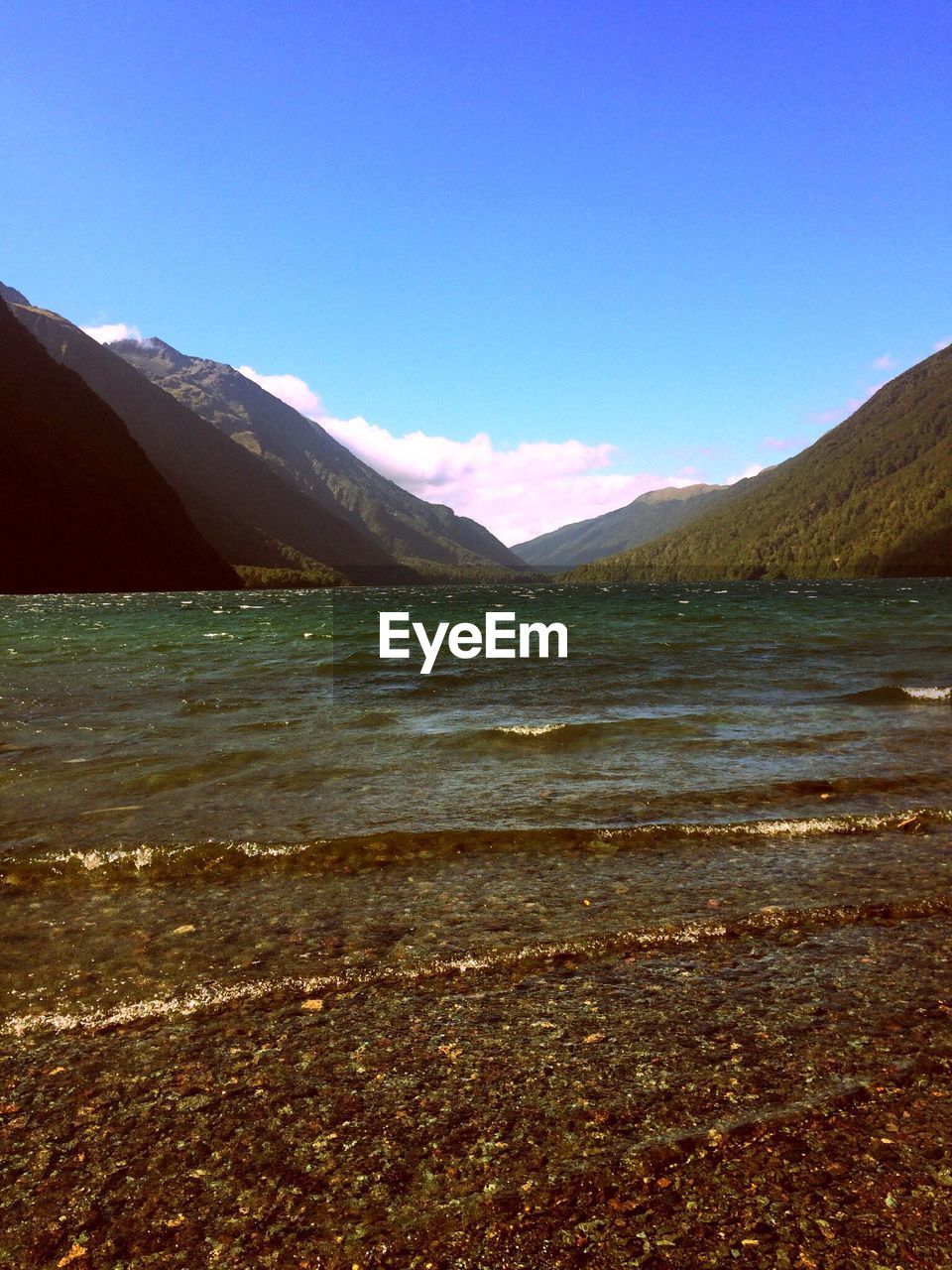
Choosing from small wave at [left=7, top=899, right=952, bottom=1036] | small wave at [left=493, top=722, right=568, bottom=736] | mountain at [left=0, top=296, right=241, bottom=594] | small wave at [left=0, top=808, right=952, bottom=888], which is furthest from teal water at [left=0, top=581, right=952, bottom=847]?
mountain at [left=0, top=296, right=241, bottom=594]

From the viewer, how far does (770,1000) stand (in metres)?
4.45

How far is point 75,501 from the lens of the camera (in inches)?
6462

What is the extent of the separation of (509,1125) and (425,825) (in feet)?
16.0

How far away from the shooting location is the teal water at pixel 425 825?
5488 mm

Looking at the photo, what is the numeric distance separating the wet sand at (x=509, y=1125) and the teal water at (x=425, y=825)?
25.1 inches

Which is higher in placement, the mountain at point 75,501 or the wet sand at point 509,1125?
the mountain at point 75,501

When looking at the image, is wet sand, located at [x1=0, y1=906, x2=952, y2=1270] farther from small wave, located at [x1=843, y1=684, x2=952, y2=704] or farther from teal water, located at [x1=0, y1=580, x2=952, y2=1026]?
small wave, located at [x1=843, y1=684, x2=952, y2=704]

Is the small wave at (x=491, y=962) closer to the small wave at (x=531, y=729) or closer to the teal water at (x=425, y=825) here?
the teal water at (x=425, y=825)

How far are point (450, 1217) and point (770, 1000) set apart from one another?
2.46 metres

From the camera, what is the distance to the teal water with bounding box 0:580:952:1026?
18.0 feet

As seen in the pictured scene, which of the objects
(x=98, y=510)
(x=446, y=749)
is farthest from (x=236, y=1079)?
(x=98, y=510)

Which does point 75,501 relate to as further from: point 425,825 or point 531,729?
point 425,825

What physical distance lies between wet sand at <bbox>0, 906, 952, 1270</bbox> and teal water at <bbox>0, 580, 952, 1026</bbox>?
0.64 meters

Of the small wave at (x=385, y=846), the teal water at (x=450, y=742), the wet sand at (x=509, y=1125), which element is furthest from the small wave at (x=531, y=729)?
the wet sand at (x=509, y=1125)
